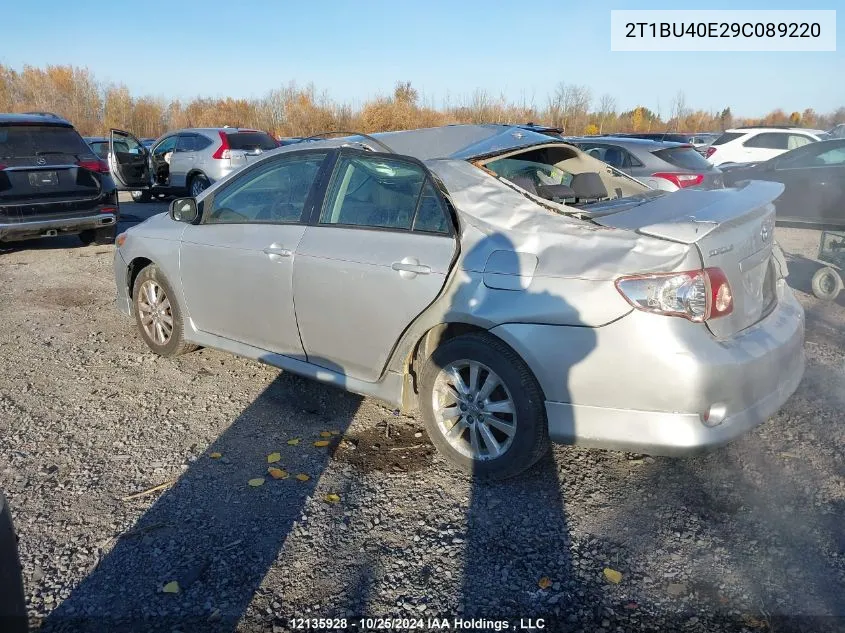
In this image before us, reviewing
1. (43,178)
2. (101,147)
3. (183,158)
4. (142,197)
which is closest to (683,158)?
(43,178)

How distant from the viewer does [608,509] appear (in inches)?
124

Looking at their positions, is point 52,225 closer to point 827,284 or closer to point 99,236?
point 99,236

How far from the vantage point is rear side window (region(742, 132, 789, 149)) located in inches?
626

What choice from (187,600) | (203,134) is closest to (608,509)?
(187,600)

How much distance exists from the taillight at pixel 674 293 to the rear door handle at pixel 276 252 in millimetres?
1990

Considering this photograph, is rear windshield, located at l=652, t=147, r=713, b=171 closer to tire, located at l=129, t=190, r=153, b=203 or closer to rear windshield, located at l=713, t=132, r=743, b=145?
A: rear windshield, located at l=713, t=132, r=743, b=145

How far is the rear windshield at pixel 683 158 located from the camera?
9406 mm

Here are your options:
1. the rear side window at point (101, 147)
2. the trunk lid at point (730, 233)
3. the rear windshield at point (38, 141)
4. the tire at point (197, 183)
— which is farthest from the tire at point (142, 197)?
the trunk lid at point (730, 233)

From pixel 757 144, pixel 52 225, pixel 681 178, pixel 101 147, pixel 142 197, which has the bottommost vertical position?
pixel 757 144

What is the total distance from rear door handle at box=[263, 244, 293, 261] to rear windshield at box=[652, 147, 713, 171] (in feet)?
23.5

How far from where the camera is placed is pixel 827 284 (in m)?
6.73

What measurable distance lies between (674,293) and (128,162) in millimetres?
14090

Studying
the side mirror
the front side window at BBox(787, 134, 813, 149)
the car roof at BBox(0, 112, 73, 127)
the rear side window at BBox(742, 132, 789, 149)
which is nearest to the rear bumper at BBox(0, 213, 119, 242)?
the car roof at BBox(0, 112, 73, 127)

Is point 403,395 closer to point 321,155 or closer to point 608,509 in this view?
point 608,509
